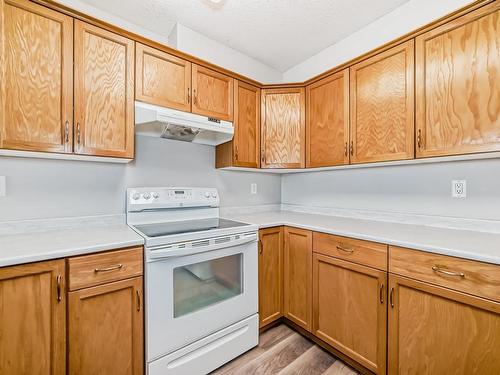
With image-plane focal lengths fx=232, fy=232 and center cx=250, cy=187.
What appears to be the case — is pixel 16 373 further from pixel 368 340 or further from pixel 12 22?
pixel 368 340

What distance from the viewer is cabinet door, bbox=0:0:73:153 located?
118 centimetres

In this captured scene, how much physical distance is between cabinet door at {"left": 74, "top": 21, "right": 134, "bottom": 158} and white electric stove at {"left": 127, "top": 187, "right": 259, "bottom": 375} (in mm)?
439

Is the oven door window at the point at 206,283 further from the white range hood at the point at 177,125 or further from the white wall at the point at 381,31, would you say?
the white wall at the point at 381,31

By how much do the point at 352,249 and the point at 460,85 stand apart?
110 centimetres

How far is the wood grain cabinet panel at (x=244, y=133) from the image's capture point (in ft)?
6.72

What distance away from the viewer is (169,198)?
73.7 inches

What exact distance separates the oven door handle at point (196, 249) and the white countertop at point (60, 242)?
0.11m

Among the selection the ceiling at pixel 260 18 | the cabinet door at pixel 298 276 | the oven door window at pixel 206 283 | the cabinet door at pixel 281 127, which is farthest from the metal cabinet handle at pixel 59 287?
the ceiling at pixel 260 18

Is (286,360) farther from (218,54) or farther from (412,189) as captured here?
(218,54)

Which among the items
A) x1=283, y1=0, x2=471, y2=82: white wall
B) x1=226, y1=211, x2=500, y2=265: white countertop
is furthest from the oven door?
x1=283, y1=0, x2=471, y2=82: white wall

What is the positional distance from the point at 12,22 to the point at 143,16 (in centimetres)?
91

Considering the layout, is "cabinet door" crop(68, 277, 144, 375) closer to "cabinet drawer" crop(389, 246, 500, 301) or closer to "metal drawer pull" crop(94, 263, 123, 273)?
"metal drawer pull" crop(94, 263, 123, 273)

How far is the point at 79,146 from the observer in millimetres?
1373

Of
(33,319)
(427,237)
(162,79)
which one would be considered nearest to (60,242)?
(33,319)
